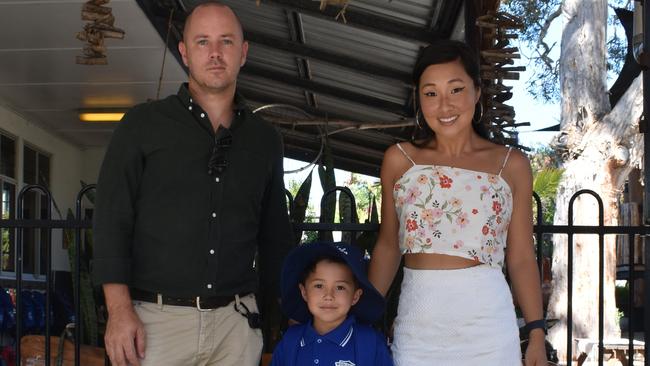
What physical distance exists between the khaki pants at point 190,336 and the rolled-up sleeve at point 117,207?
0.15 meters

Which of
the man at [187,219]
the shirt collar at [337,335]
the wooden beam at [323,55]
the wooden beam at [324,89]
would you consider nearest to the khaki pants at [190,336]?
the man at [187,219]

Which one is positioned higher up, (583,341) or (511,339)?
(511,339)

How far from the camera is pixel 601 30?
12.6 meters

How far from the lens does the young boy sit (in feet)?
9.23

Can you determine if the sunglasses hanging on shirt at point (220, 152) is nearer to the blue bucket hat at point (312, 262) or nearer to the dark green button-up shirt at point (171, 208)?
the dark green button-up shirt at point (171, 208)

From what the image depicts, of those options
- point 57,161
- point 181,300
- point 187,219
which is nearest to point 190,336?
point 181,300

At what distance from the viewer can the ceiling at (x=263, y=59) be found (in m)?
7.03

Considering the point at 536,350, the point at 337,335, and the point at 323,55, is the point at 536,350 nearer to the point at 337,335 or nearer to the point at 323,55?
the point at 337,335

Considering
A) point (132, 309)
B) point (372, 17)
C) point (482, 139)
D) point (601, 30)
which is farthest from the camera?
point (601, 30)

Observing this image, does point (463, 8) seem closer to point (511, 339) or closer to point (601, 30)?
point (511, 339)

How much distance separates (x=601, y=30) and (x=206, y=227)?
1097cm

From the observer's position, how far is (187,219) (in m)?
2.63

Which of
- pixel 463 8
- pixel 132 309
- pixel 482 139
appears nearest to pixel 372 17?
pixel 463 8

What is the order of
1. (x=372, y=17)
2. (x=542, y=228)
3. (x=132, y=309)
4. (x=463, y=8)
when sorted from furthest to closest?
1. (x=372, y=17)
2. (x=463, y=8)
3. (x=542, y=228)
4. (x=132, y=309)
